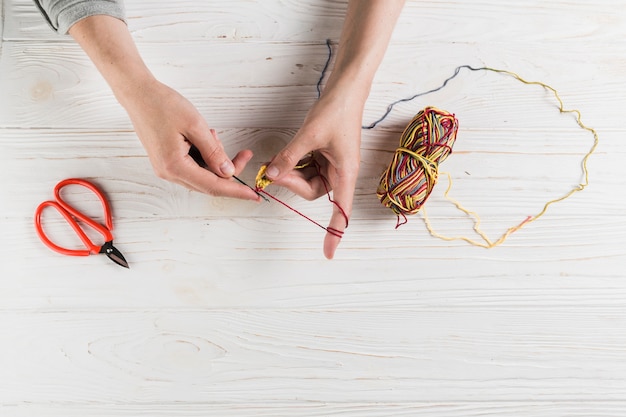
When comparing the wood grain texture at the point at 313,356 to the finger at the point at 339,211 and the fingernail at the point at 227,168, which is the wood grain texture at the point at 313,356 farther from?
the fingernail at the point at 227,168

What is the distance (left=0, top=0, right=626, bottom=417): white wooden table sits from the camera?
1.02 m

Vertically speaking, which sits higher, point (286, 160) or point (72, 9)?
point (72, 9)

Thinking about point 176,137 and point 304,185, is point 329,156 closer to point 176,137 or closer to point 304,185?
point 304,185

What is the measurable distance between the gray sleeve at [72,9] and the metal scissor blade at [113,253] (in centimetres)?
39

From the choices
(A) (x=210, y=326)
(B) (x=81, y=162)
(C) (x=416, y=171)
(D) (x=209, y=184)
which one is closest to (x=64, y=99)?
(B) (x=81, y=162)

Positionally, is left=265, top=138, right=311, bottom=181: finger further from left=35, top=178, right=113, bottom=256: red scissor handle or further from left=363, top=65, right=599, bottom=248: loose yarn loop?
left=35, top=178, right=113, bottom=256: red scissor handle

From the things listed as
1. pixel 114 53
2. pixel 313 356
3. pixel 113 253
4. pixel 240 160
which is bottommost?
pixel 313 356

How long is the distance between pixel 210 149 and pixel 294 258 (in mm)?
286

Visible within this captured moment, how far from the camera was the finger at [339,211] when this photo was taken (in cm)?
95

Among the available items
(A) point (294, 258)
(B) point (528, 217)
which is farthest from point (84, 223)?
(B) point (528, 217)

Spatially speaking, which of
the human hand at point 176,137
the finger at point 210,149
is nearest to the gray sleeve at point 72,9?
the human hand at point 176,137

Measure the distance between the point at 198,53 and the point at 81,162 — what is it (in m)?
0.32

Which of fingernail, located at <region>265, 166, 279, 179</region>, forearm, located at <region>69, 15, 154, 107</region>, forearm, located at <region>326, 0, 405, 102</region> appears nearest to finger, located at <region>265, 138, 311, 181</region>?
fingernail, located at <region>265, 166, 279, 179</region>

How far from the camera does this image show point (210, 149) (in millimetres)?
881
